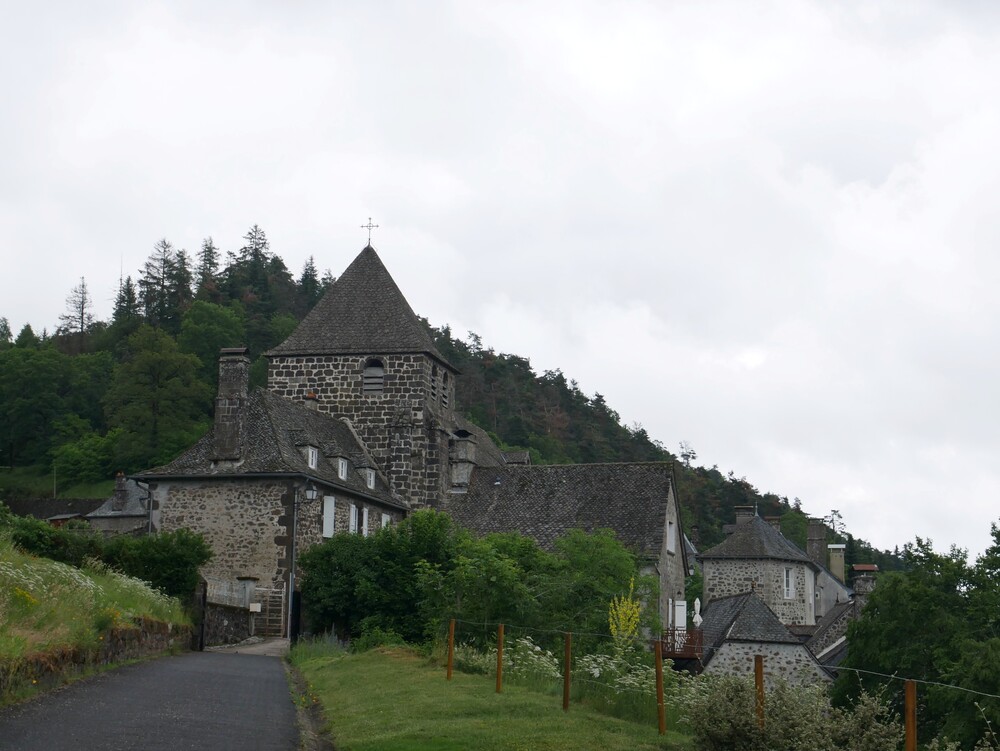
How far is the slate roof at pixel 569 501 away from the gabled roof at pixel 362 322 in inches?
205

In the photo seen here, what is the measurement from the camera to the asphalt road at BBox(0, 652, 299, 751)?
38.1ft

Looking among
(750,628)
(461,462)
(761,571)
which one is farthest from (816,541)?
(461,462)

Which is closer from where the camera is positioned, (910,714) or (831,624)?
(910,714)

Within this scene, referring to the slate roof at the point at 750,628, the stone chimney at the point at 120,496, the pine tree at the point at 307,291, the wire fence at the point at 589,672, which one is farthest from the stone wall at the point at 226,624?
the pine tree at the point at 307,291

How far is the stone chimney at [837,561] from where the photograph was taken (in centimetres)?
7474

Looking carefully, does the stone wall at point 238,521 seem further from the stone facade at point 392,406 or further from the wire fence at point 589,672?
the wire fence at point 589,672

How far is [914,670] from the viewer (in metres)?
31.5

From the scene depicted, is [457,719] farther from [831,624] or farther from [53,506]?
[53,506]

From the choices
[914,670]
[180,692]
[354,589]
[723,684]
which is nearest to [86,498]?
[354,589]

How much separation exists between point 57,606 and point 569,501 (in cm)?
2840

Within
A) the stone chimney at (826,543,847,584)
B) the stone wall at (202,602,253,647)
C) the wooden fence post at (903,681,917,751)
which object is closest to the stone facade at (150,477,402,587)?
the stone wall at (202,602,253,647)

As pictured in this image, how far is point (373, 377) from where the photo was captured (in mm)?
45094

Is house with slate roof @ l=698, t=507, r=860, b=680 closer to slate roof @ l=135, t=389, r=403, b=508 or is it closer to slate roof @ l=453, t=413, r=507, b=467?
slate roof @ l=453, t=413, r=507, b=467

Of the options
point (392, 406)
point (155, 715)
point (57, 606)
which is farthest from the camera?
point (392, 406)
